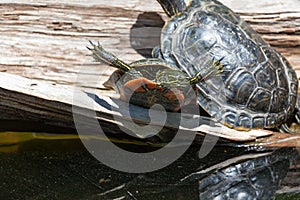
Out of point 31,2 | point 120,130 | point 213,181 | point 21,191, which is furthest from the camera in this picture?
point 31,2

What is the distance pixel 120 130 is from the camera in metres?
2.95

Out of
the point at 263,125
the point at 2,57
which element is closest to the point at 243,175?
the point at 263,125

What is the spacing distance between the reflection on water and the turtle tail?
0.78 metres

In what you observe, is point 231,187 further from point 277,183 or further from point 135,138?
point 135,138

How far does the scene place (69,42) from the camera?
10.5 ft

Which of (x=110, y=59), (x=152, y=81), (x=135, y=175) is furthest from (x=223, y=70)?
(x=135, y=175)

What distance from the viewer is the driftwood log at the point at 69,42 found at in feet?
9.38

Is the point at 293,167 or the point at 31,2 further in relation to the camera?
the point at 31,2

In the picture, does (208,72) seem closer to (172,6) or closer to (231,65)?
(231,65)

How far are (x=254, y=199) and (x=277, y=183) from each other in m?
0.18

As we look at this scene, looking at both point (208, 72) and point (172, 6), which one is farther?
point (172, 6)

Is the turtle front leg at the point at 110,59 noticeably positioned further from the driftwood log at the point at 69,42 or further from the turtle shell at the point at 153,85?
the driftwood log at the point at 69,42

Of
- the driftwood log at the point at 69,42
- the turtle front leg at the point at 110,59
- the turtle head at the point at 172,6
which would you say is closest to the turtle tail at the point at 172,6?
the turtle head at the point at 172,6

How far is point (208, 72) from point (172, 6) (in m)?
0.53
